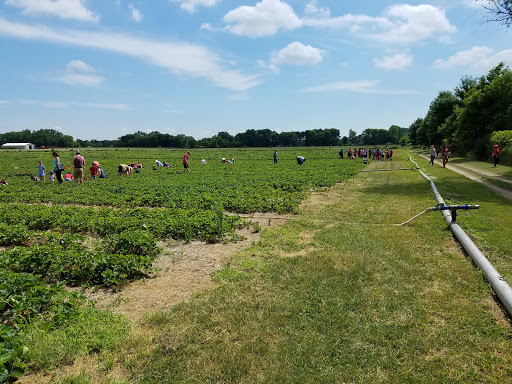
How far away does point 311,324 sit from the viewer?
4.59 m

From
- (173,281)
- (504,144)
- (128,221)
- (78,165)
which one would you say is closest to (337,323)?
(173,281)

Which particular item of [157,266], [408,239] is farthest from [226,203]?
[408,239]

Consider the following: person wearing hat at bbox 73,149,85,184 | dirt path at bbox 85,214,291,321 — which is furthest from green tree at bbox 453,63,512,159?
person wearing hat at bbox 73,149,85,184

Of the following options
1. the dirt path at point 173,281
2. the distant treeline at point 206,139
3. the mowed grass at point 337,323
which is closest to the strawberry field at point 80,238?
the dirt path at point 173,281

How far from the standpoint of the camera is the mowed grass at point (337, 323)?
3686 millimetres

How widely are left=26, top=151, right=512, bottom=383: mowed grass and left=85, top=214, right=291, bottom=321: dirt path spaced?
377 millimetres

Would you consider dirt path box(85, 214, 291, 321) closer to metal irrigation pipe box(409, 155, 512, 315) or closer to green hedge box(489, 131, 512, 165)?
metal irrigation pipe box(409, 155, 512, 315)

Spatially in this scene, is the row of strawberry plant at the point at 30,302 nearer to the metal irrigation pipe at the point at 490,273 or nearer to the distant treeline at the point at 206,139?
the metal irrigation pipe at the point at 490,273

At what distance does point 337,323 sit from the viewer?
4582mm

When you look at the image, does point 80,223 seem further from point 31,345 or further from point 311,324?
point 311,324

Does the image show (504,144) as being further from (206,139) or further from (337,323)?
(206,139)

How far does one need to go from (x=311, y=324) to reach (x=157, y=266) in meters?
4.11

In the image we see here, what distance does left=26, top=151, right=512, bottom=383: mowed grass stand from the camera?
3.69 m

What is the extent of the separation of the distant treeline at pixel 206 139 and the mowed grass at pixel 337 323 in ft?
538
